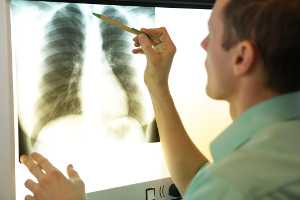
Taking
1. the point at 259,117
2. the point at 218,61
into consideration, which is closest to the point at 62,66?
the point at 218,61

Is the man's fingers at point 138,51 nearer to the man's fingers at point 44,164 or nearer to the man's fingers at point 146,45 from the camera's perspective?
the man's fingers at point 146,45

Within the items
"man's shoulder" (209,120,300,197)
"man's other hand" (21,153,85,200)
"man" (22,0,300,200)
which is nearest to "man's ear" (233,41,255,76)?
"man" (22,0,300,200)

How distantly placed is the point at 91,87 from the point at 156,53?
187 mm

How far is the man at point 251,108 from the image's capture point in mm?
651

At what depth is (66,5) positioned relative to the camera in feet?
3.71

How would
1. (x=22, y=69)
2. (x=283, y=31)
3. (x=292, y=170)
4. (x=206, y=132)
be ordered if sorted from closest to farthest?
(x=292, y=170), (x=283, y=31), (x=22, y=69), (x=206, y=132)

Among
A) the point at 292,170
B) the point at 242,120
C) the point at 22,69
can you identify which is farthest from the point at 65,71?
the point at 292,170

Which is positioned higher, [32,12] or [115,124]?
[32,12]

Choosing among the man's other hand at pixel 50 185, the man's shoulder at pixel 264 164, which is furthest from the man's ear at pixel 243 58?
the man's other hand at pixel 50 185

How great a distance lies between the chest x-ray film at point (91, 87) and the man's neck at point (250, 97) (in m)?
0.45

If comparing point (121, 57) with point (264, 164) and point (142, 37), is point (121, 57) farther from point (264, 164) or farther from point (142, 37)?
point (264, 164)

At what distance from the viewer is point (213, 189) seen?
0.65 meters

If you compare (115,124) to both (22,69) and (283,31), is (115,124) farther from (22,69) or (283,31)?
(283,31)

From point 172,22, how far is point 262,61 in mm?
600
